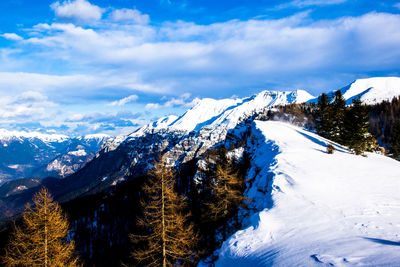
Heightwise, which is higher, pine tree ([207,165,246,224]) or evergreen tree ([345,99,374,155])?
evergreen tree ([345,99,374,155])

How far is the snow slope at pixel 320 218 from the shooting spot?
424 inches

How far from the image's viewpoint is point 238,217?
25.1 m

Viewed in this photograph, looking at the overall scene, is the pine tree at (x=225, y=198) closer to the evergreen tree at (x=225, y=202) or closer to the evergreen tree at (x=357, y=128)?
the evergreen tree at (x=225, y=202)

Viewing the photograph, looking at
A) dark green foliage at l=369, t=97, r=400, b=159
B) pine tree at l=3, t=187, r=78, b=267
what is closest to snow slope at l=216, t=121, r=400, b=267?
pine tree at l=3, t=187, r=78, b=267

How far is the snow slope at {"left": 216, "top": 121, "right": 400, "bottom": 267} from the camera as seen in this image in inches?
424

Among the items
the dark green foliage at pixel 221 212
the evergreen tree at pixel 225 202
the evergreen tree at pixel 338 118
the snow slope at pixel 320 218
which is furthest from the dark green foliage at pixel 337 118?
the evergreen tree at pixel 225 202

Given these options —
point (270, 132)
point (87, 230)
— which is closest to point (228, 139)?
point (270, 132)

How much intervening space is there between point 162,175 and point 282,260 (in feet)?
38.3

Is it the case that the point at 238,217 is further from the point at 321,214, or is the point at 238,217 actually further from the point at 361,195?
the point at 361,195

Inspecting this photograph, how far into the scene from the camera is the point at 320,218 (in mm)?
16078

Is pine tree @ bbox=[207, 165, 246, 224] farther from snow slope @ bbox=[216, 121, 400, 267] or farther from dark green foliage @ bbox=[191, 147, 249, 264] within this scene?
snow slope @ bbox=[216, 121, 400, 267]

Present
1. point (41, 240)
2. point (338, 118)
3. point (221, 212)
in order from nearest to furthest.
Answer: point (41, 240) → point (221, 212) → point (338, 118)

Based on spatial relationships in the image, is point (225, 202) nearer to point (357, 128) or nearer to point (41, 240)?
point (41, 240)

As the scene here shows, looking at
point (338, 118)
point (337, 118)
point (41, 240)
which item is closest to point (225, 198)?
point (41, 240)
